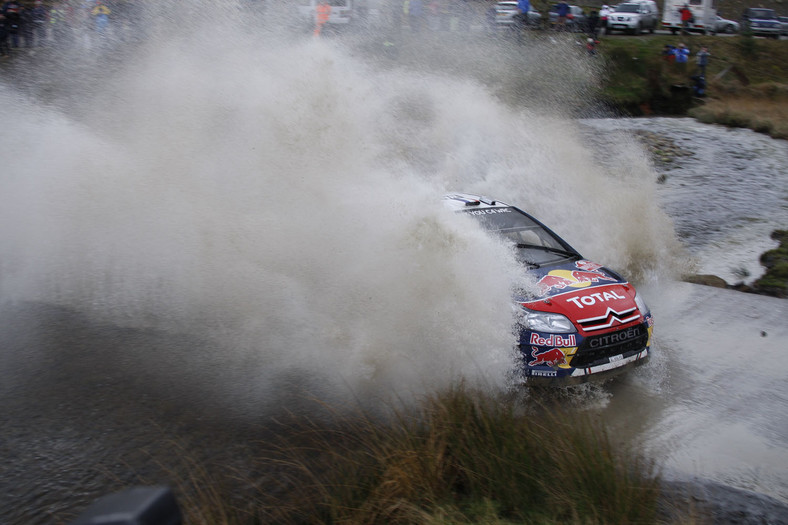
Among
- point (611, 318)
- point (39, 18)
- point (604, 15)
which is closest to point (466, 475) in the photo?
point (611, 318)

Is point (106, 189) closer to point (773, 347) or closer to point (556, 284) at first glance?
point (556, 284)

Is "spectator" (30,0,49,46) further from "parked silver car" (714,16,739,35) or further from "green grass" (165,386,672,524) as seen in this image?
"parked silver car" (714,16,739,35)

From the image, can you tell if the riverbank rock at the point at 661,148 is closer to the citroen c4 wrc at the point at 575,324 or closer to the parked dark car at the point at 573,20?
the parked dark car at the point at 573,20

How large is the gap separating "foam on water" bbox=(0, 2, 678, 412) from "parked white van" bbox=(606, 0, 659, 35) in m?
27.8

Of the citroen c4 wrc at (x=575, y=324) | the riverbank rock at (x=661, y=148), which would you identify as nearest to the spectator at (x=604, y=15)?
the riverbank rock at (x=661, y=148)

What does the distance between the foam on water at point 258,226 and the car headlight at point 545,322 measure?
0.15 metres

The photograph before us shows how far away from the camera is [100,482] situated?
4.29m

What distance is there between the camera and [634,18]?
34.1m

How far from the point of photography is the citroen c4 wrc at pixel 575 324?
5.50 metres

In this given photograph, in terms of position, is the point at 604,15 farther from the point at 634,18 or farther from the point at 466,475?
the point at 466,475

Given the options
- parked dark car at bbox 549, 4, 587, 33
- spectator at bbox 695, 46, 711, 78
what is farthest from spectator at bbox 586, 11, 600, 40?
spectator at bbox 695, 46, 711, 78

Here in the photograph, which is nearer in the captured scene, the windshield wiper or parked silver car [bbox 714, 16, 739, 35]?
the windshield wiper

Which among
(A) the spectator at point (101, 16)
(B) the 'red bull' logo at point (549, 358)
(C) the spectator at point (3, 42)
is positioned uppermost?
(A) the spectator at point (101, 16)

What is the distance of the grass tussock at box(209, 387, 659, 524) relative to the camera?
136 inches
